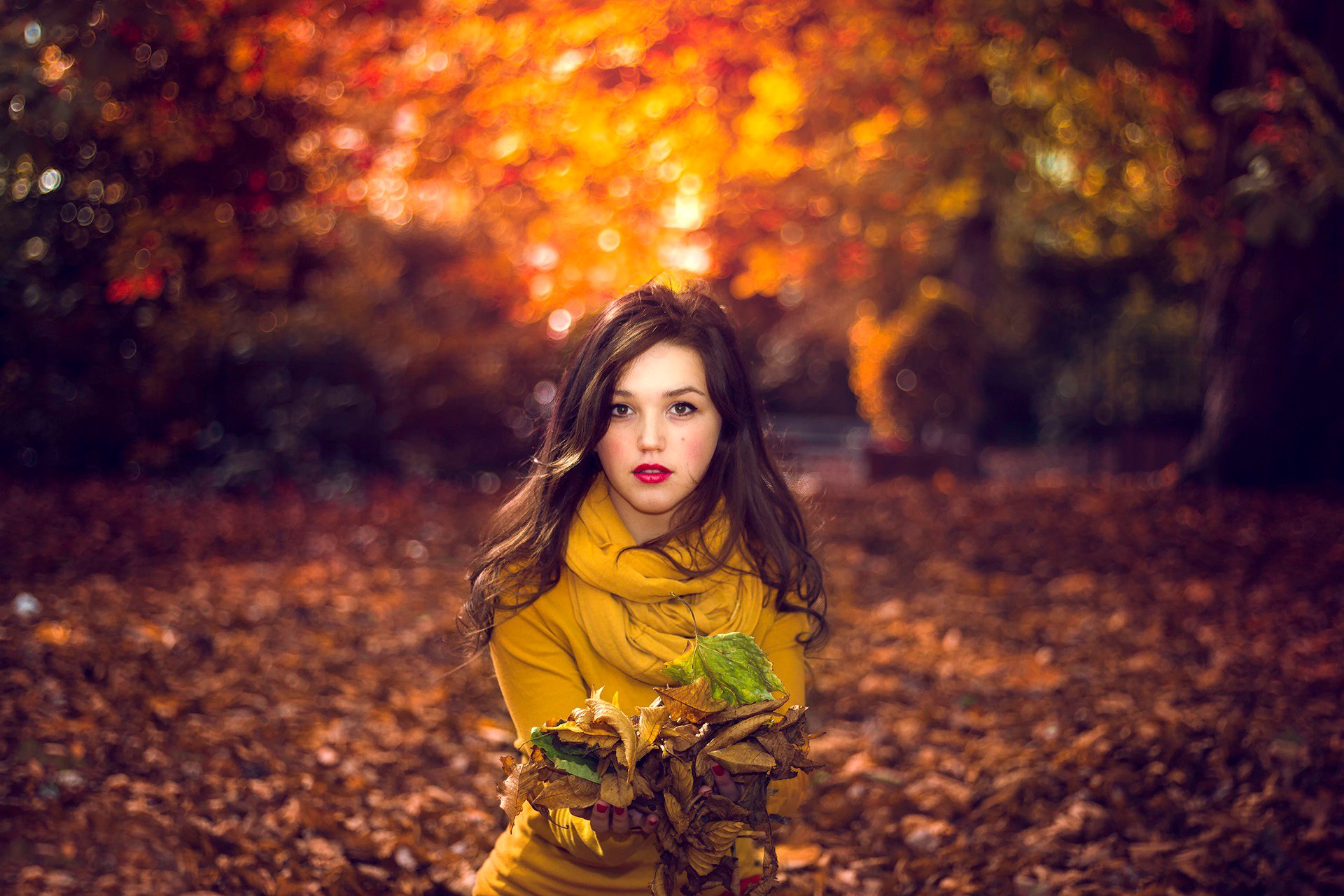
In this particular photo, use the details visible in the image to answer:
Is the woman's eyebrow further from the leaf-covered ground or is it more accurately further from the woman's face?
the leaf-covered ground

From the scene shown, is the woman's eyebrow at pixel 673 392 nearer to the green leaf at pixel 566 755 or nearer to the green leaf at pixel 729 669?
the green leaf at pixel 729 669

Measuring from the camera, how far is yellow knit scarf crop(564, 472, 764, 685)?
69.0 inches

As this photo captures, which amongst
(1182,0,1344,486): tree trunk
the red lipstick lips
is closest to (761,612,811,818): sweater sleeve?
the red lipstick lips

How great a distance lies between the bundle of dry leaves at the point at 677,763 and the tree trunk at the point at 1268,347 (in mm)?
6100

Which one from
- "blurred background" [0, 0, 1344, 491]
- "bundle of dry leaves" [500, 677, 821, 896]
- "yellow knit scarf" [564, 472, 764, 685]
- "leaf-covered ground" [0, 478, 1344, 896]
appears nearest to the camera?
"bundle of dry leaves" [500, 677, 821, 896]

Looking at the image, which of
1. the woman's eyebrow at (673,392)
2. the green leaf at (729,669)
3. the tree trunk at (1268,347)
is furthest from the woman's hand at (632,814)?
the tree trunk at (1268,347)

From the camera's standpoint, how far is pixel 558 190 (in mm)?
7102

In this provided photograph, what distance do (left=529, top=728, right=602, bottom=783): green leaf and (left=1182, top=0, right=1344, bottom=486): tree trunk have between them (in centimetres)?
626

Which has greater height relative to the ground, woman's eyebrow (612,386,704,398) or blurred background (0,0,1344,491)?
blurred background (0,0,1344,491)

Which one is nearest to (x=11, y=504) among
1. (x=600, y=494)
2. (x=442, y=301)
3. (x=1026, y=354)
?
(x=442, y=301)

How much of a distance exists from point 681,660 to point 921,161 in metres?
5.74

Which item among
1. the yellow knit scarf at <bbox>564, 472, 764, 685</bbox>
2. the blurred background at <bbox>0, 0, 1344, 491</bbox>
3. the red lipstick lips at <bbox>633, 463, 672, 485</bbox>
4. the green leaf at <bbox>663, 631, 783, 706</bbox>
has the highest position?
the blurred background at <bbox>0, 0, 1344, 491</bbox>

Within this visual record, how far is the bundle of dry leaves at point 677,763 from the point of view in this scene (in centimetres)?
147

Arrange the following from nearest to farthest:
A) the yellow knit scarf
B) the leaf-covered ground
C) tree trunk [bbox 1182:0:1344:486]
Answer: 1. the yellow knit scarf
2. the leaf-covered ground
3. tree trunk [bbox 1182:0:1344:486]
